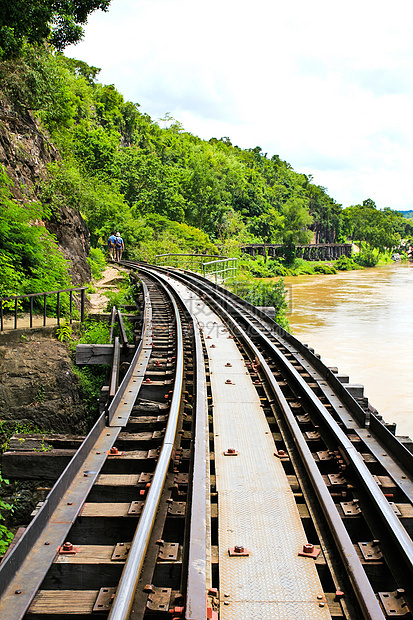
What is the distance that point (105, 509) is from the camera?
3650 millimetres

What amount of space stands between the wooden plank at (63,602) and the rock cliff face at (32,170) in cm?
1213

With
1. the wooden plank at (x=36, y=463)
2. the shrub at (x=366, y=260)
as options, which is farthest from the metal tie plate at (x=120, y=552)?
the shrub at (x=366, y=260)

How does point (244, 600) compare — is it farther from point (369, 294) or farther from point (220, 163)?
point (220, 163)

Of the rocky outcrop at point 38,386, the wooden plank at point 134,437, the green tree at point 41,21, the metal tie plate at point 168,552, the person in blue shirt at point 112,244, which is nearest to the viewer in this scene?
the metal tie plate at point 168,552

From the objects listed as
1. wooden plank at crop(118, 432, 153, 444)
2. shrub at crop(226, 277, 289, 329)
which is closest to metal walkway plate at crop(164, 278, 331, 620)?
wooden plank at crop(118, 432, 153, 444)

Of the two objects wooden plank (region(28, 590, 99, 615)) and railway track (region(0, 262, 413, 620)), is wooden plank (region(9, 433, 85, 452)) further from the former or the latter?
wooden plank (region(28, 590, 99, 615))

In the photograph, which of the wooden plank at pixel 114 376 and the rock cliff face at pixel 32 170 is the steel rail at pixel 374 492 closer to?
the wooden plank at pixel 114 376

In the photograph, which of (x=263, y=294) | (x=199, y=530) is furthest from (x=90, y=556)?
(x=263, y=294)

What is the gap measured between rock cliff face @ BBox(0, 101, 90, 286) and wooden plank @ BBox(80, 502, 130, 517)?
36.9 feet

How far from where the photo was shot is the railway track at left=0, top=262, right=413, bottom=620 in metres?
2.77

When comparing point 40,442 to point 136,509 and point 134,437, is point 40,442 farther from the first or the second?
point 136,509

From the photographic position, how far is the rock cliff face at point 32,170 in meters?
14.7

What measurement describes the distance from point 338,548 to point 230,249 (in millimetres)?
43998

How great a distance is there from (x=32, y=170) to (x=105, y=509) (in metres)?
15.2
